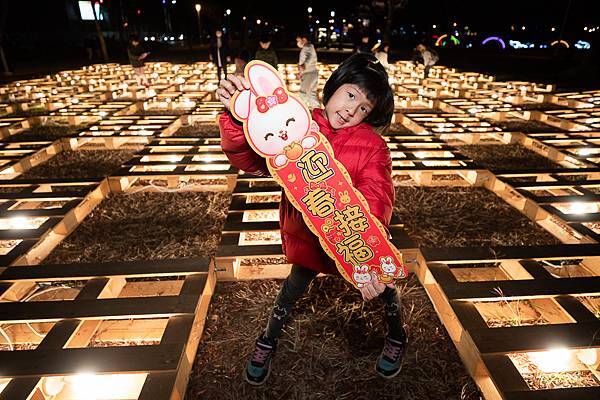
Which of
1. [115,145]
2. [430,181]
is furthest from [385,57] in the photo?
[115,145]

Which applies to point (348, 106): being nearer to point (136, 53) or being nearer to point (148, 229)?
point (148, 229)

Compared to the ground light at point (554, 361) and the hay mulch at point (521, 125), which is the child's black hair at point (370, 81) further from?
the hay mulch at point (521, 125)

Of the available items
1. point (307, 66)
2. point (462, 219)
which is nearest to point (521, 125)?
point (307, 66)

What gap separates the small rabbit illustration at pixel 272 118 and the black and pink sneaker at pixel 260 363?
112 cm

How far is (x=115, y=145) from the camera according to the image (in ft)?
20.5

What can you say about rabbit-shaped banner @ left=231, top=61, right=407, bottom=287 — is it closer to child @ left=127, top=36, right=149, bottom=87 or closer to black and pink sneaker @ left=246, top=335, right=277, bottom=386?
black and pink sneaker @ left=246, top=335, right=277, bottom=386

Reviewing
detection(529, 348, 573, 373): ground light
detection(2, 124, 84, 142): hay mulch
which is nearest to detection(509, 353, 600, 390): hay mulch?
detection(529, 348, 573, 373): ground light

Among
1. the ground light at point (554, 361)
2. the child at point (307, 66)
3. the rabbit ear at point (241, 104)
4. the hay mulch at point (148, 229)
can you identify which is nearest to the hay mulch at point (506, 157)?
the child at point (307, 66)

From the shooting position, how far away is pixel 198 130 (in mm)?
7293

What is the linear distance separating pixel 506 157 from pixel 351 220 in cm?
539

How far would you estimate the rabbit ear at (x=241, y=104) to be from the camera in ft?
5.12

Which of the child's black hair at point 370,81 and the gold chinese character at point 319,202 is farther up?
the child's black hair at point 370,81

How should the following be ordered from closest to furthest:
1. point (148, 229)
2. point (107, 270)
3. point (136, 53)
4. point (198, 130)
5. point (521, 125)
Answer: point (107, 270)
point (148, 229)
point (198, 130)
point (521, 125)
point (136, 53)

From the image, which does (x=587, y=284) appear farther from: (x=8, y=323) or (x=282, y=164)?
(x=8, y=323)
